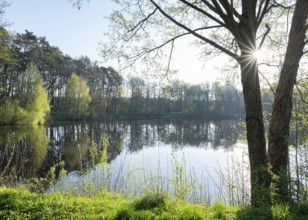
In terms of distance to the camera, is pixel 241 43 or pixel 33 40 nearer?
pixel 241 43

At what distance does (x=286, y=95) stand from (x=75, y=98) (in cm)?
4393

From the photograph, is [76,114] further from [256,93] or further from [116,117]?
[256,93]

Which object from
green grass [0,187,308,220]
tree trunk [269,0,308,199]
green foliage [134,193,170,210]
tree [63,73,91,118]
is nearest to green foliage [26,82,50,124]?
tree [63,73,91,118]

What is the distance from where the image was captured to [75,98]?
44.5 meters

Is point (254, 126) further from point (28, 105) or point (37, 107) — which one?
point (28, 105)

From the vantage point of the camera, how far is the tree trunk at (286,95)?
381cm

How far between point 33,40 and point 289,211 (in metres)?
45.4

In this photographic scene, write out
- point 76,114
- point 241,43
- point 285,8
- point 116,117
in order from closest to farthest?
point 241,43 < point 285,8 < point 76,114 < point 116,117

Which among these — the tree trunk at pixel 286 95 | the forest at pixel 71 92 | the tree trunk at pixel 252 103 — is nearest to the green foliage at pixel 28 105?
the forest at pixel 71 92

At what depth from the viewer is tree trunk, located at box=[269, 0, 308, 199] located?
150 inches

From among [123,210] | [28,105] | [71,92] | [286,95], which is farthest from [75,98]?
[286,95]

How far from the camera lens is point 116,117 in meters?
56.9

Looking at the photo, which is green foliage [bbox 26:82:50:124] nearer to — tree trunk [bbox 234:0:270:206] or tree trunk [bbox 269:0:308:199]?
tree trunk [bbox 234:0:270:206]

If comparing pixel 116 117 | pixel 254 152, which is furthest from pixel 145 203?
pixel 116 117
